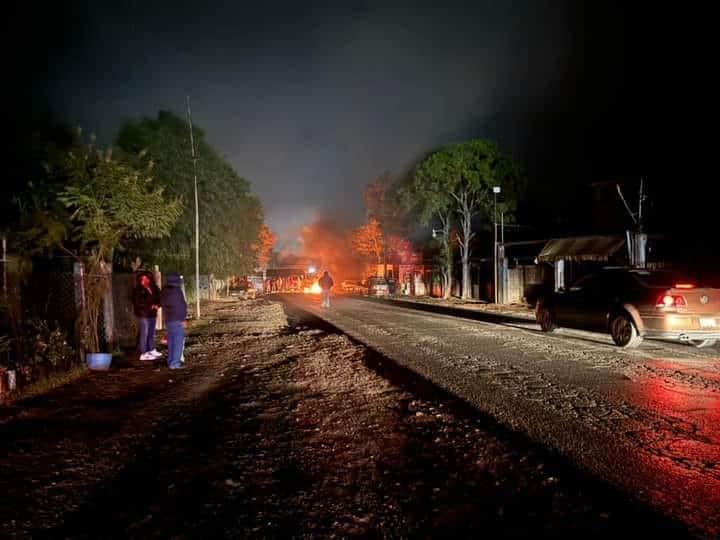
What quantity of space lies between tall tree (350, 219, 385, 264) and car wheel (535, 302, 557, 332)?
42.5 m

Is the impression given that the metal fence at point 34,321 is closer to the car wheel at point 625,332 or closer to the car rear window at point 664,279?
the car wheel at point 625,332

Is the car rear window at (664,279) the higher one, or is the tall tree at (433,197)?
the tall tree at (433,197)

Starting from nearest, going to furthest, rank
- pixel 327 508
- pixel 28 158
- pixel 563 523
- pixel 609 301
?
pixel 563 523 < pixel 327 508 < pixel 609 301 < pixel 28 158

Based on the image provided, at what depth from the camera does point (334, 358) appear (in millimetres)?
9977

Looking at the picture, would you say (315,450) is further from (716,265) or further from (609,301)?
(716,265)

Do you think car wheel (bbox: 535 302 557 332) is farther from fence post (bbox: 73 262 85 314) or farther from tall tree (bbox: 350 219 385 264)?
tall tree (bbox: 350 219 385 264)

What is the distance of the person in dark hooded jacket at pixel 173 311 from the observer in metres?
8.96

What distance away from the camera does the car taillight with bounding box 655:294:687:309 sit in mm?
9484

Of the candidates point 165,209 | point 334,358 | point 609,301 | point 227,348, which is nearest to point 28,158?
point 165,209

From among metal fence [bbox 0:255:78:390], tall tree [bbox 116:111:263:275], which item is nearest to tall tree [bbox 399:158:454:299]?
tall tree [bbox 116:111:263:275]

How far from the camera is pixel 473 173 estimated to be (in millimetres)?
31641

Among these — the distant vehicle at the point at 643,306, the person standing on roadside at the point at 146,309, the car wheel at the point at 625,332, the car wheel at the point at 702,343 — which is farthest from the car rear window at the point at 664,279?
the person standing on roadside at the point at 146,309

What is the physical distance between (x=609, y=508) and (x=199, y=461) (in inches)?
136

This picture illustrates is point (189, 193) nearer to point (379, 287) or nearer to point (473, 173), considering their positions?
point (473, 173)
